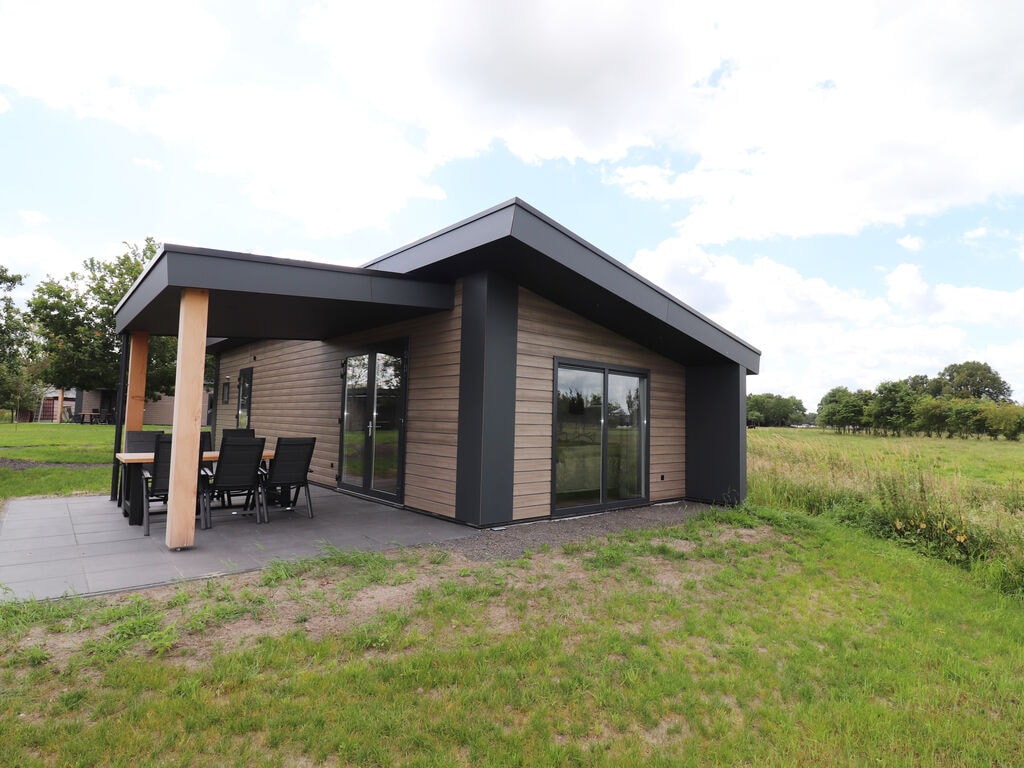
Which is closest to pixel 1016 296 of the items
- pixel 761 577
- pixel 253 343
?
pixel 761 577

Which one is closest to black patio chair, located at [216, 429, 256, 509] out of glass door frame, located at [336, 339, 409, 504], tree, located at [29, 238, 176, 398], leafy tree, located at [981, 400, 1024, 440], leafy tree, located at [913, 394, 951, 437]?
glass door frame, located at [336, 339, 409, 504]

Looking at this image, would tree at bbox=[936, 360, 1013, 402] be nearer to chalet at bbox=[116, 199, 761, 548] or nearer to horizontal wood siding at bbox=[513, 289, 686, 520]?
chalet at bbox=[116, 199, 761, 548]

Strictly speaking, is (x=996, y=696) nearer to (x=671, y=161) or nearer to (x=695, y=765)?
(x=695, y=765)

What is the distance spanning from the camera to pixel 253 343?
10.7 metres

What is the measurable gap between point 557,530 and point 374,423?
277cm

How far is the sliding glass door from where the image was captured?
6371 mm

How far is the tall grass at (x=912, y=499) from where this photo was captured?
4758 millimetres

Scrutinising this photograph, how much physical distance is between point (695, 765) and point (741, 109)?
29.5 ft

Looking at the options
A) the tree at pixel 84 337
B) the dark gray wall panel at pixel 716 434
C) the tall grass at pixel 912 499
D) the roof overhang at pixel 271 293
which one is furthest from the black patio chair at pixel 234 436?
the tree at pixel 84 337

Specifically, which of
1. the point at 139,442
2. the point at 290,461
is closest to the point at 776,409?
the point at 290,461

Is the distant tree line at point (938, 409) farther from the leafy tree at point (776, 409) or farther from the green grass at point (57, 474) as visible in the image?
the green grass at point (57, 474)

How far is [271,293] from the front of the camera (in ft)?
14.8

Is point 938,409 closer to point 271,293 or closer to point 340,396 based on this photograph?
point 340,396

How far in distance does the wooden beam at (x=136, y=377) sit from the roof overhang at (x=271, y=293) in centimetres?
18
